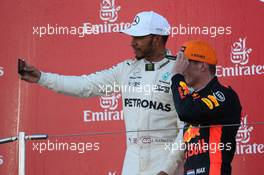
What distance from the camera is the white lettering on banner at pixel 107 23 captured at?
5.02 metres

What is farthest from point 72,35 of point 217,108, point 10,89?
point 217,108

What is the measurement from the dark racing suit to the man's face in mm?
553

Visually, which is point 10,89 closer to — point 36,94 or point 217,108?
point 36,94

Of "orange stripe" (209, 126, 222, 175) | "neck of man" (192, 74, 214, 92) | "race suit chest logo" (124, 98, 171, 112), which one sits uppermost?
"neck of man" (192, 74, 214, 92)

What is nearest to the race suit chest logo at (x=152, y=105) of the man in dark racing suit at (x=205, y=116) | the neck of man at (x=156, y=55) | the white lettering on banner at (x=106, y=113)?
the neck of man at (x=156, y=55)

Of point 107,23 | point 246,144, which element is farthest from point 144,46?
point 246,144

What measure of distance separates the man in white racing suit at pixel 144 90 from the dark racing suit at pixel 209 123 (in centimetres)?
32

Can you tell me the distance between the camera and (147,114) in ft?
13.4

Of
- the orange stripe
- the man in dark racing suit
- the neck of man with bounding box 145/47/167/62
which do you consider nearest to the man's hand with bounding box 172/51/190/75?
the man in dark racing suit

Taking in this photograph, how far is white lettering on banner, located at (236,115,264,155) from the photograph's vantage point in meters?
4.88

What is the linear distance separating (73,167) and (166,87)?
1076 mm

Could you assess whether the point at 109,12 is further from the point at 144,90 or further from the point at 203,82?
the point at 203,82

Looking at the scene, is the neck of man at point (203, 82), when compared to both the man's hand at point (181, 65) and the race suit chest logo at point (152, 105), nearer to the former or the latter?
the man's hand at point (181, 65)

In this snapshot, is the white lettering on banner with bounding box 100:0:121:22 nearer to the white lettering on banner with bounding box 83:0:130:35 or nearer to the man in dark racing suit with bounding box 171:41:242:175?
the white lettering on banner with bounding box 83:0:130:35
